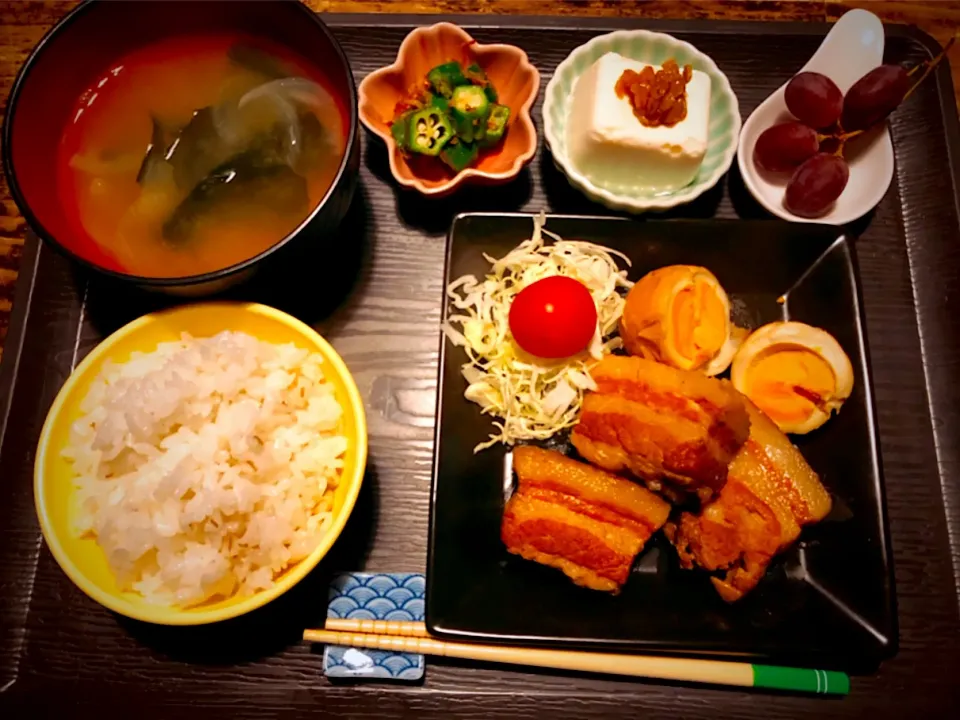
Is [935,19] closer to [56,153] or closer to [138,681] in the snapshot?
[56,153]

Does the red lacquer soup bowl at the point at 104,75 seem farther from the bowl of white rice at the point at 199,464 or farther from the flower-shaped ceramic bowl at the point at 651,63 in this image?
the flower-shaped ceramic bowl at the point at 651,63

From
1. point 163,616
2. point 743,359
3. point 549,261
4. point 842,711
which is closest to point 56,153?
point 163,616

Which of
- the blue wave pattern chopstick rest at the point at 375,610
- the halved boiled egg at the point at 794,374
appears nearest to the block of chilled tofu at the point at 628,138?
Answer: the halved boiled egg at the point at 794,374

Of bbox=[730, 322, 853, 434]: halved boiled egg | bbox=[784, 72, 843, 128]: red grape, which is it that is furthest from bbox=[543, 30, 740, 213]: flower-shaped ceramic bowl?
bbox=[730, 322, 853, 434]: halved boiled egg

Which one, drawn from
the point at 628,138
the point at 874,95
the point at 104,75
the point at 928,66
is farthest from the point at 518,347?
the point at 928,66

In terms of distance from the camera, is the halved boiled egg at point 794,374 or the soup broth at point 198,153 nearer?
the soup broth at point 198,153

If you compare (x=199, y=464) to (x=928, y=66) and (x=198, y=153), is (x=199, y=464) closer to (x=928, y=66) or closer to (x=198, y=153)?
(x=198, y=153)

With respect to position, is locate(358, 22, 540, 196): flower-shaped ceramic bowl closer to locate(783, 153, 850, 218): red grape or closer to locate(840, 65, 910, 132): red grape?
locate(783, 153, 850, 218): red grape
